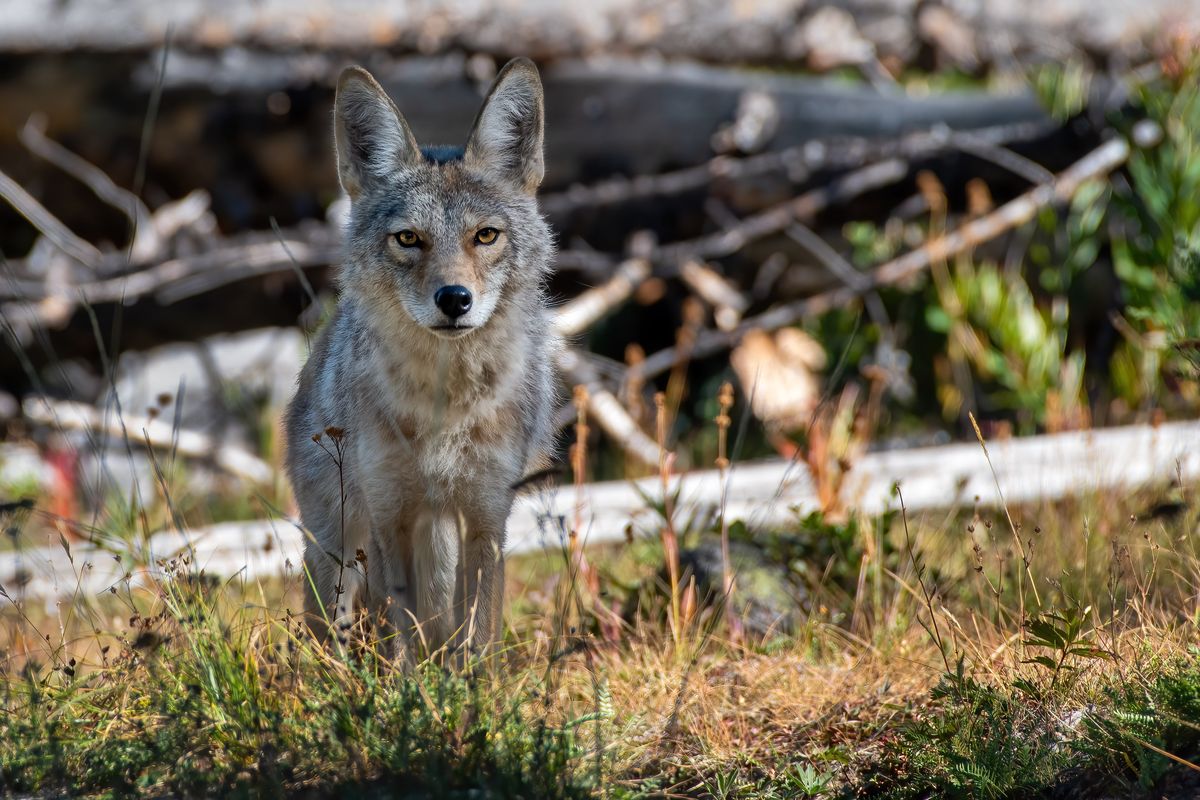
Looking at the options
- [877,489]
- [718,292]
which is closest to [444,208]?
[877,489]

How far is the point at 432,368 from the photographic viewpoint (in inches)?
143

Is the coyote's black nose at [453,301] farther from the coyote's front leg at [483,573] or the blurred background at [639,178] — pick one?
the blurred background at [639,178]

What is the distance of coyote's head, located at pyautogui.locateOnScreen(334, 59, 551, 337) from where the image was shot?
11.5 feet

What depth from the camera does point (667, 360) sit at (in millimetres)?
7629

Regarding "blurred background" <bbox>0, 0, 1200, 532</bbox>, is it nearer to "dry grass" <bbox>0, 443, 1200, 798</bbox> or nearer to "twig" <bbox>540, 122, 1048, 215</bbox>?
"twig" <bbox>540, 122, 1048, 215</bbox>

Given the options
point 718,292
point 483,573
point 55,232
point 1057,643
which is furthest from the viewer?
point 718,292

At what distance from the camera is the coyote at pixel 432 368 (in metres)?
3.54

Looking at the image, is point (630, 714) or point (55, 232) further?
point (55, 232)

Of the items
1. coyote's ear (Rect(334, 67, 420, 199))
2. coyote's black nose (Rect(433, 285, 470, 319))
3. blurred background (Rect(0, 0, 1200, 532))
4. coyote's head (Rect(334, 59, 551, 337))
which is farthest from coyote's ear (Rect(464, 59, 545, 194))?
blurred background (Rect(0, 0, 1200, 532))

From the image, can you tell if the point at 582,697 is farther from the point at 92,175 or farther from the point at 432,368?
the point at 92,175

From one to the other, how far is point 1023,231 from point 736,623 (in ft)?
18.5

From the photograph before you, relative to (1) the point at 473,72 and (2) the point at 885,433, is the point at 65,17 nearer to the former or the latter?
(1) the point at 473,72

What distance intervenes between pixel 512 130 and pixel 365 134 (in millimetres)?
529

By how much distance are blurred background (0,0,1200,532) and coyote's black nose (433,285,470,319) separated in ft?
11.7
